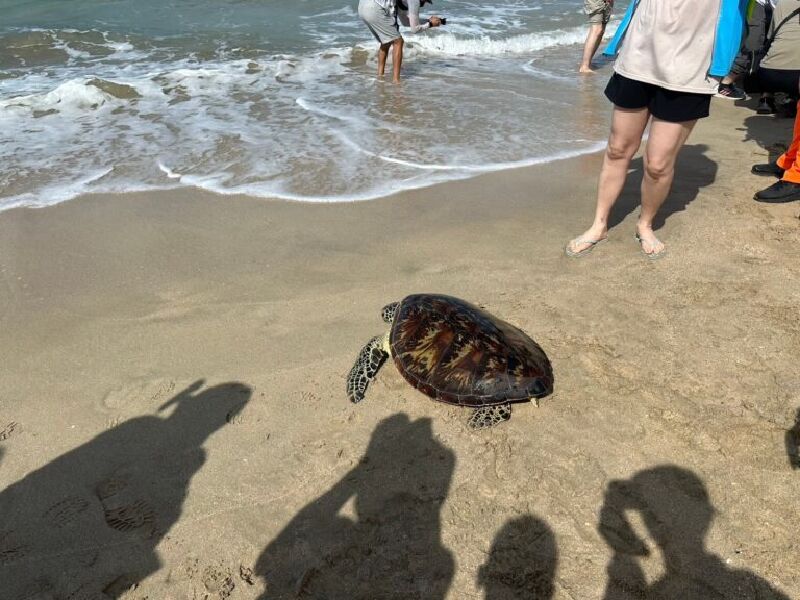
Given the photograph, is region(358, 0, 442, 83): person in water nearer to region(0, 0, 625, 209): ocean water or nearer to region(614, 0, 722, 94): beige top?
region(0, 0, 625, 209): ocean water

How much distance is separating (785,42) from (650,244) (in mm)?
2744

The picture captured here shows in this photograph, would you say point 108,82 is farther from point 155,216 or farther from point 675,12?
point 675,12

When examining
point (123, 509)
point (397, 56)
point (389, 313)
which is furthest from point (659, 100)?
point (397, 56)

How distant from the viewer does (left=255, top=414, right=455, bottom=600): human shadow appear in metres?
2.10

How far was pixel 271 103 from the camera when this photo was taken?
7641 millimetres

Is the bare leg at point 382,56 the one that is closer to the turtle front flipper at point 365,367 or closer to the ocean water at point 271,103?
the ocean water at point 271,103

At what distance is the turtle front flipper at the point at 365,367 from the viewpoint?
116 inches

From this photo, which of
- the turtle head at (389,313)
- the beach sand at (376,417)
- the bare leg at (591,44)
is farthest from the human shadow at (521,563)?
the bare leg at (591,44)

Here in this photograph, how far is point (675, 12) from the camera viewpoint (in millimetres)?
3176

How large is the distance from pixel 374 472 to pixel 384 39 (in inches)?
301

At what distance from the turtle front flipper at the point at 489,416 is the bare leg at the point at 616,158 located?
5.78 ft

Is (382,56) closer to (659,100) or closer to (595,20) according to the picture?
(595,20)

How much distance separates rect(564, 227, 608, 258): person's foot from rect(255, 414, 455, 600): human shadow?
209 cm

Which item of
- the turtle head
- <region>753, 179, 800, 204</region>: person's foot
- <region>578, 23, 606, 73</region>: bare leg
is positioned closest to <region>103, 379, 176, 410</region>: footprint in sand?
the turtle head
